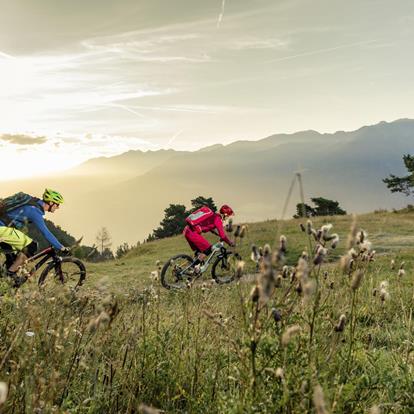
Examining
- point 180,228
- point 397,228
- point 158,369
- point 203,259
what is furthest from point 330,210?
point 158,369

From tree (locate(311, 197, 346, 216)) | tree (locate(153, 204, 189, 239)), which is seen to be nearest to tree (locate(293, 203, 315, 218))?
tree (locate(311, 197, 346, 216))

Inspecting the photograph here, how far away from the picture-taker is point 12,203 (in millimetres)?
10711

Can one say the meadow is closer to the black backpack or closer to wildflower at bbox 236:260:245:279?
wildflower at bbox 236:260:245:279

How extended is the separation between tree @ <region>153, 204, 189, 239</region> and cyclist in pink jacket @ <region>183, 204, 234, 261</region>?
37757 mm

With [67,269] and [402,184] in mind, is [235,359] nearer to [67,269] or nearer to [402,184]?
[67,269]

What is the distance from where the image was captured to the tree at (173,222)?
53219mm

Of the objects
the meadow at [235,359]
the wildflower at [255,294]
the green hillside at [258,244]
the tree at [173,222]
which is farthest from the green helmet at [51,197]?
the tree at [173,222]

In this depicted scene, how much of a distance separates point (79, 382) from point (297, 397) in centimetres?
185

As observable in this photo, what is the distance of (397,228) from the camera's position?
89.3 ft

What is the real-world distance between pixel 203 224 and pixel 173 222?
39613 mm

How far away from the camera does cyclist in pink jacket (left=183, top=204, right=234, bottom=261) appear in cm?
1419

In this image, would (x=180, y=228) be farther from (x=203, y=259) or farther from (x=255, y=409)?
(x=255, y=409)

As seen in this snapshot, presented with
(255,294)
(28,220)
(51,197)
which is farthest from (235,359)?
(51,197)

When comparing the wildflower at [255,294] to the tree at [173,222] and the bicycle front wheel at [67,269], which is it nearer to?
the bicycle front wheel at [67,269]
